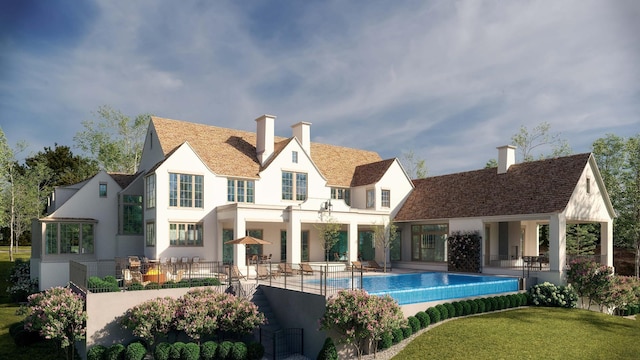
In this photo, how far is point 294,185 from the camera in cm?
3484

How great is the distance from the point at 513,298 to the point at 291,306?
11239 millimetres

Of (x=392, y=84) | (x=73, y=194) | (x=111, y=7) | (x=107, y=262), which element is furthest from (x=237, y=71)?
(x=73, y=194)

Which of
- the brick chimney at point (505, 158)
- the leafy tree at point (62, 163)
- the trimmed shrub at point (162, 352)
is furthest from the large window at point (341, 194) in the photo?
the leafy tree at point (62, 163)

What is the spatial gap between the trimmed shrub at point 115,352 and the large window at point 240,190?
14627 millimetres

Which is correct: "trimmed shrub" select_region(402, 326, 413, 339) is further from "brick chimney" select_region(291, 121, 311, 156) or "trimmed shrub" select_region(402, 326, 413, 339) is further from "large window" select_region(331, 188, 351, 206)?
"brick chimney" select_region(291, 121, 311, 156)

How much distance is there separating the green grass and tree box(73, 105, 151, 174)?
43.8 m

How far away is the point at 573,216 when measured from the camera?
94.8 feet

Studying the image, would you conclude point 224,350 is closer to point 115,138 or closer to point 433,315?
point 433,315

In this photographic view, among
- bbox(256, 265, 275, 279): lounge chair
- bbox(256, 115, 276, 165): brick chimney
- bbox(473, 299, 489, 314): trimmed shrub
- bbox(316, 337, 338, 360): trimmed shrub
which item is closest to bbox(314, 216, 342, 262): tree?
bbox(256, 115, 276, 165): brick chimney

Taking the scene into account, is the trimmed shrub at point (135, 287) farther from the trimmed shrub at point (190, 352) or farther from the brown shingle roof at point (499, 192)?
the brown shingle roof at point (499, 192)

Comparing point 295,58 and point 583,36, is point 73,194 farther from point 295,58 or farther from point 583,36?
point 583,36

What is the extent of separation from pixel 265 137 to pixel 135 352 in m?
19.1

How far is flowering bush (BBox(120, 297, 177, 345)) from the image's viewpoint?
18.6 metres

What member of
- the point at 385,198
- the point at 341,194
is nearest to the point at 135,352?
the point at 341,194
